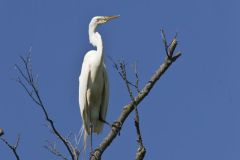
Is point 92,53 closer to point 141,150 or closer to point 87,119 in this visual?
point 87,119

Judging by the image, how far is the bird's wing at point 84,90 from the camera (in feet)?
28.1

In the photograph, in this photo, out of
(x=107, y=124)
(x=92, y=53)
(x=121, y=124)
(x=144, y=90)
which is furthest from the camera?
(x=92, y=53)

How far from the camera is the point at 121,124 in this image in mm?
6781

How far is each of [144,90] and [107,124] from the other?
7.55 feet

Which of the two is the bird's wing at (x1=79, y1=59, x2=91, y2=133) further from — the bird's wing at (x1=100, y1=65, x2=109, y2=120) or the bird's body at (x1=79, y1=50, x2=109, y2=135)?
the bird's wing at (x1=100, y1=65, x2=109, y2=120)

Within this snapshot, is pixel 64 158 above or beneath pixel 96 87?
beneath

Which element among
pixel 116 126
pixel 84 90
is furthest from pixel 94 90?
pixel 116 126

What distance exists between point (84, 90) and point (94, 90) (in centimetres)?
14

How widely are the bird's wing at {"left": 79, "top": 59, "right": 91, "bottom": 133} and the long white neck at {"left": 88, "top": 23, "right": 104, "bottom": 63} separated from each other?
0.24 meters

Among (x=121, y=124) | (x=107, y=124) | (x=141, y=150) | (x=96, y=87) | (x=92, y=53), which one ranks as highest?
(x=92, y=53)

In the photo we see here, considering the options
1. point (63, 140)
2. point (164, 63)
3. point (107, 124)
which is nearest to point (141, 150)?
point (63, 140)

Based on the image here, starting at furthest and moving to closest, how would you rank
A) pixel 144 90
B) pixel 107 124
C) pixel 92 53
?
pixel 92 53 → pixel 107 124 → pixel 144 90

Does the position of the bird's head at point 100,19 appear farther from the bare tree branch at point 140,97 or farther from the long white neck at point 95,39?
the bare tree branch at point 140,97

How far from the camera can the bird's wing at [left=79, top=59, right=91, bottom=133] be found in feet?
28.1
